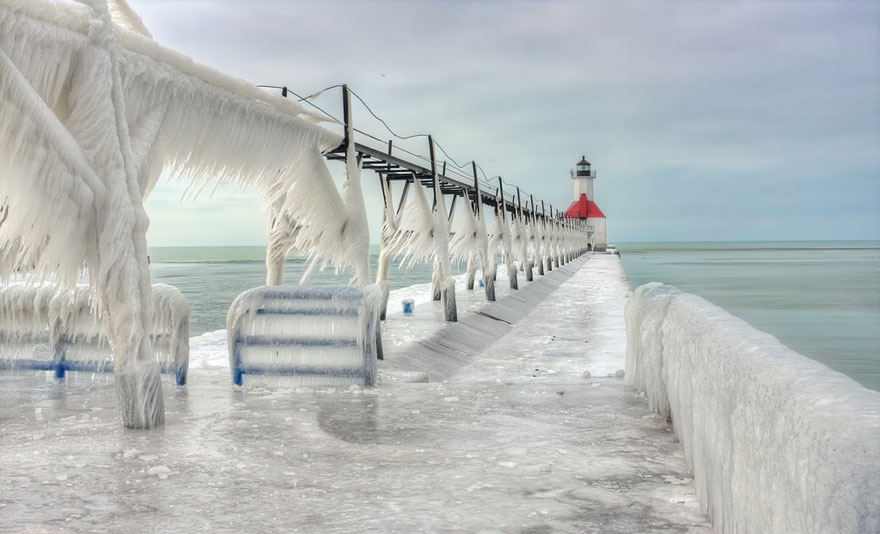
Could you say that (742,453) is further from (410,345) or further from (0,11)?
(410,345)

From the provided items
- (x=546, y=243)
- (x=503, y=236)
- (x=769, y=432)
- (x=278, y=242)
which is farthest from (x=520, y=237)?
(x=769, y=432)

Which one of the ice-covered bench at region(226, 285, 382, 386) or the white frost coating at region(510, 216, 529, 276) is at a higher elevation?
the white frost coating at region(510, 216, 529, 276)

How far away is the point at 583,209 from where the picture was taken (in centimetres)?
8312

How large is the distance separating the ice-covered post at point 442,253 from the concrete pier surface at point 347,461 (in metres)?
10.7

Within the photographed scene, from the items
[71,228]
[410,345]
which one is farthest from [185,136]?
[410,345]

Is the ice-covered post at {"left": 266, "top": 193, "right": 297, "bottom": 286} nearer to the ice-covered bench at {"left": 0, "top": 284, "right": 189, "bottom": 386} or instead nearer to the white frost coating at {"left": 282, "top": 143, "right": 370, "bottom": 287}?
the white frost coating at {"left": 282, "top": 143, "right": 370, "bottom": 287}

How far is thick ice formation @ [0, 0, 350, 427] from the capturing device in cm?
448

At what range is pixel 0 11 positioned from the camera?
4207 millimetres

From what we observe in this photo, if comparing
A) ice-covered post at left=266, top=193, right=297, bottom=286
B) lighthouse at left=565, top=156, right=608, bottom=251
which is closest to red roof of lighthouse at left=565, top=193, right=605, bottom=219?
lighthouse at left=565, top=156, right=608, bottom=251

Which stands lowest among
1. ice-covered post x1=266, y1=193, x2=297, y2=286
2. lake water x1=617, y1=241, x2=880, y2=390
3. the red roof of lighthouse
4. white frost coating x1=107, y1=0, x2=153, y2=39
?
lake water x1=617, y1=241, x2=880, y2=390

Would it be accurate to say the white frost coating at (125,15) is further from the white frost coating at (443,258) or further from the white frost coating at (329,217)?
the white frost coating at (443,258)

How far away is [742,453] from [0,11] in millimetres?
4338

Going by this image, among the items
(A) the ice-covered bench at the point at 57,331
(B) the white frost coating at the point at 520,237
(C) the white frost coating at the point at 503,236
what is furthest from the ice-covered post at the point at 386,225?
(B) the white frost coating at the point at 520,237

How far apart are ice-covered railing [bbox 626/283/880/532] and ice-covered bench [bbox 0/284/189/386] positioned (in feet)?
15.9
